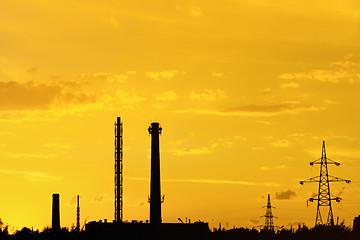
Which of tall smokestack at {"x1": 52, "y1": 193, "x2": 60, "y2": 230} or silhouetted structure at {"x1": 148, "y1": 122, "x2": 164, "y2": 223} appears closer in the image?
tall smokestack at {"x1": 52, "y1": 193, "x2": 60, "y2": 230}

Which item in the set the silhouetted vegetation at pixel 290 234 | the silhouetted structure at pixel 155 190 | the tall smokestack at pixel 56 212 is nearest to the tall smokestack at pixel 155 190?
the silhouetted structure at pixel 155 190

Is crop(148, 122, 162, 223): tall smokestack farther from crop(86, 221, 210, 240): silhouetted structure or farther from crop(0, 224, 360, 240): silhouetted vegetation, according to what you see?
crop(0, 224, 360, 240): silhouetted vegetation

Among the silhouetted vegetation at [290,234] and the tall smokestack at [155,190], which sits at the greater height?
the tall smokestack at [155,190]

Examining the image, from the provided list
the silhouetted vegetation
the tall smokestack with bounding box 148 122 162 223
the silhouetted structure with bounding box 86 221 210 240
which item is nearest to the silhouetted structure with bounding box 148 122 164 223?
the tall smokestack with bounding box 148 122 162 223

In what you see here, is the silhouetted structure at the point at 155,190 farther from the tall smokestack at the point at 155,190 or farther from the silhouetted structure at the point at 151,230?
the silhouetted structure at the point at 151,230

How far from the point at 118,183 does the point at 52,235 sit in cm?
5708

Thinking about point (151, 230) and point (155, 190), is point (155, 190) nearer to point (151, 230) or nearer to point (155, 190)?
point (155, 190)

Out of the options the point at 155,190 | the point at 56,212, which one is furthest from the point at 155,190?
the point at 56,212

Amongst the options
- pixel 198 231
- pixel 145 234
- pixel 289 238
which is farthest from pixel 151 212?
pixel 289 238

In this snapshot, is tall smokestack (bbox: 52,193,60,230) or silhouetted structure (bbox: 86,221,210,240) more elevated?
tall smokestack (bbox: 52,193,60,230)

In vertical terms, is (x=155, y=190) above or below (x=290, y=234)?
above

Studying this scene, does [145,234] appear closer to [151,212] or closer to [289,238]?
[289,238]

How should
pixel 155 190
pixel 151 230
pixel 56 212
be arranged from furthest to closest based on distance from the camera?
pixel 155 190 → pixel 56 212 → pixel 151 230

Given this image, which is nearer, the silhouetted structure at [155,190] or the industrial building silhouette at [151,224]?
the industrial building silhouette at [151,224]
